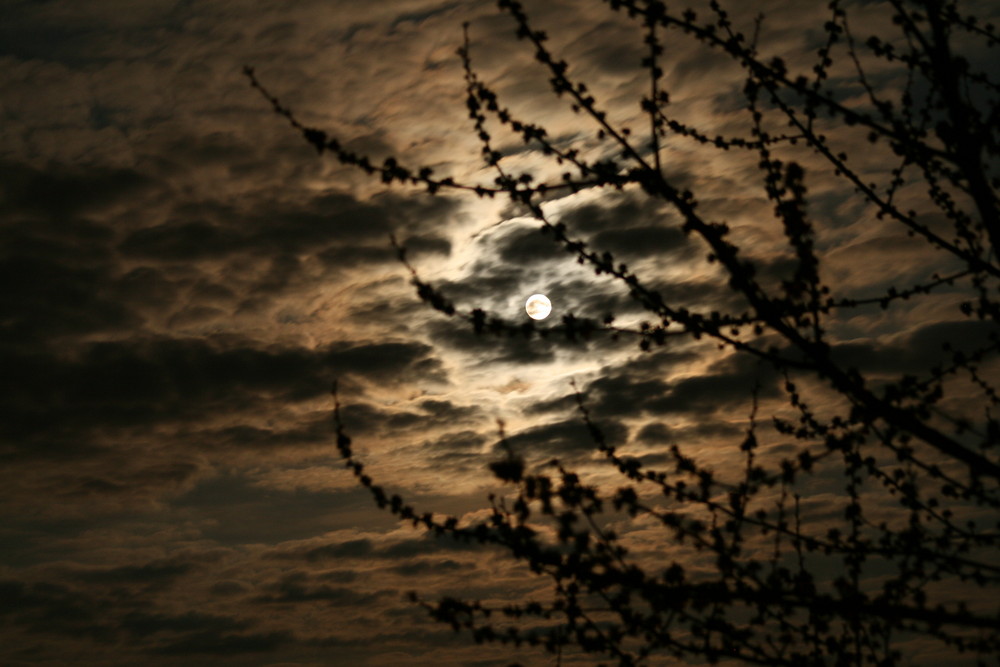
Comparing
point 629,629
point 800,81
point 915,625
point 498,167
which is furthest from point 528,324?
point 915,625

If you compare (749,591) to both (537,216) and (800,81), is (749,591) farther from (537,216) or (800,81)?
(800,81)

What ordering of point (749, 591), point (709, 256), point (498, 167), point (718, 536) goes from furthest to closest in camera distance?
point (718, 536)
point (498, 167)
point (709, 256)
point (749, 591)

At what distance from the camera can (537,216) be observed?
5.04 meters

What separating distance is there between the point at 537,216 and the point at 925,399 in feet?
9.45

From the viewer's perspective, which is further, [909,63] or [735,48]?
[909,63]

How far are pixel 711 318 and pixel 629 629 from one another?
5.84ft

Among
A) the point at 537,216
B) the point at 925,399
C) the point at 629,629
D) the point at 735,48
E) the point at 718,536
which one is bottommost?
the point at 629,629

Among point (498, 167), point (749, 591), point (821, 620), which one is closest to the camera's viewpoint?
point (749, 591)

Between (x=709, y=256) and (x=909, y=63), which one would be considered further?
(x=909, y=63)

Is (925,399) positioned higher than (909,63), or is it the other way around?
(909,63)

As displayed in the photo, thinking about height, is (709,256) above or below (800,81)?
below

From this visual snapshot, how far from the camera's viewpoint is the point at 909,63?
602 cm

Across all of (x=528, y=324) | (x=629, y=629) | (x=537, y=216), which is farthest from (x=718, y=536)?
(x=537, y=216)

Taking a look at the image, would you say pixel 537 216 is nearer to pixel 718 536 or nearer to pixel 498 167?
pixel 498 167
